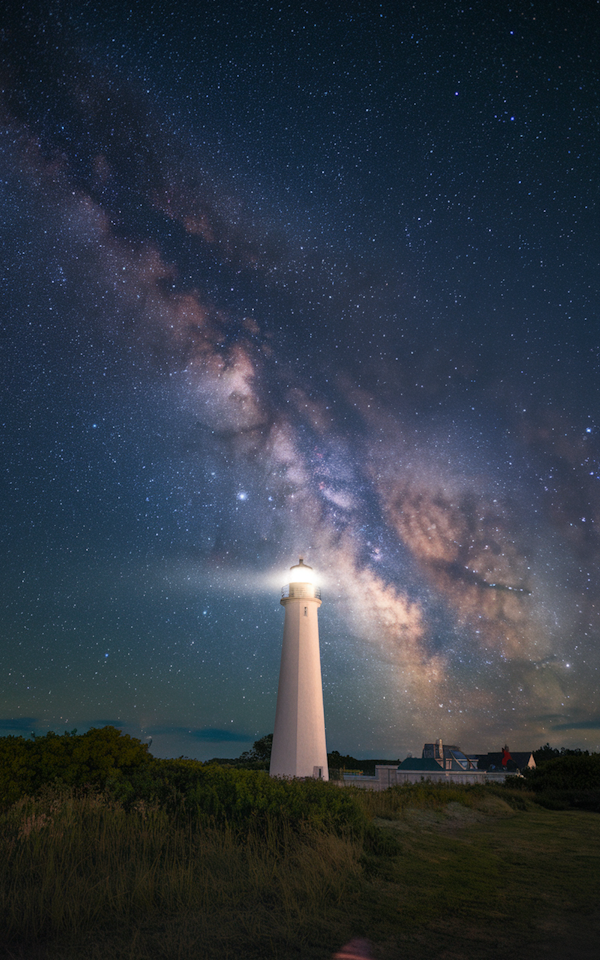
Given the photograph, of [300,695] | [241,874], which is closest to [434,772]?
[300,695]

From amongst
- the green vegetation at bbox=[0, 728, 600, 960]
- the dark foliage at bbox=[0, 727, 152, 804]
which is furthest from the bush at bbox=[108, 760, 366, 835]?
the dark foliage at bbox=[0, 727, 152, 804]

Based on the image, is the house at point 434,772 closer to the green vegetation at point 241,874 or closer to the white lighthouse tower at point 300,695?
the white lighthouse tower at point 300,695

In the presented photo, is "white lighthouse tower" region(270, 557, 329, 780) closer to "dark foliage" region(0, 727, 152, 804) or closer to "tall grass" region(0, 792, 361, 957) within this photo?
"dark foliage" region(0, 727, 152, 804)

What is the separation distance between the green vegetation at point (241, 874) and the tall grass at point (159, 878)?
24 mm

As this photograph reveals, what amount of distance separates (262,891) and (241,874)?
579 millimetres

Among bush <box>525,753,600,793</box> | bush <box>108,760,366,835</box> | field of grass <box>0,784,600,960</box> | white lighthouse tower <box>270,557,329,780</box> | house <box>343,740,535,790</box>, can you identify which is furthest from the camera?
house <box>343,740,535,790</box>

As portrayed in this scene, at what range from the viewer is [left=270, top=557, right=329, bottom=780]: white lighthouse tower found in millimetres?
23656

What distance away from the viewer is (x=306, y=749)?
77.7 feet

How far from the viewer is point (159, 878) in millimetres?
6867

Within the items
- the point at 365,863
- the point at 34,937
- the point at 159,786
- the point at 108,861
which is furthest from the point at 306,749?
the point at 34,937

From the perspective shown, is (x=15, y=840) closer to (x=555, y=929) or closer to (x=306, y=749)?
(x=555, y=929)

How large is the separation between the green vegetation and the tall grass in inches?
1.0

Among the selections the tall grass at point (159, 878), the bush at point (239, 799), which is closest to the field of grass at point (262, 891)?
the tall grass at point (159, 878)

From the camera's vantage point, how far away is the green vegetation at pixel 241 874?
5539 millimetres
